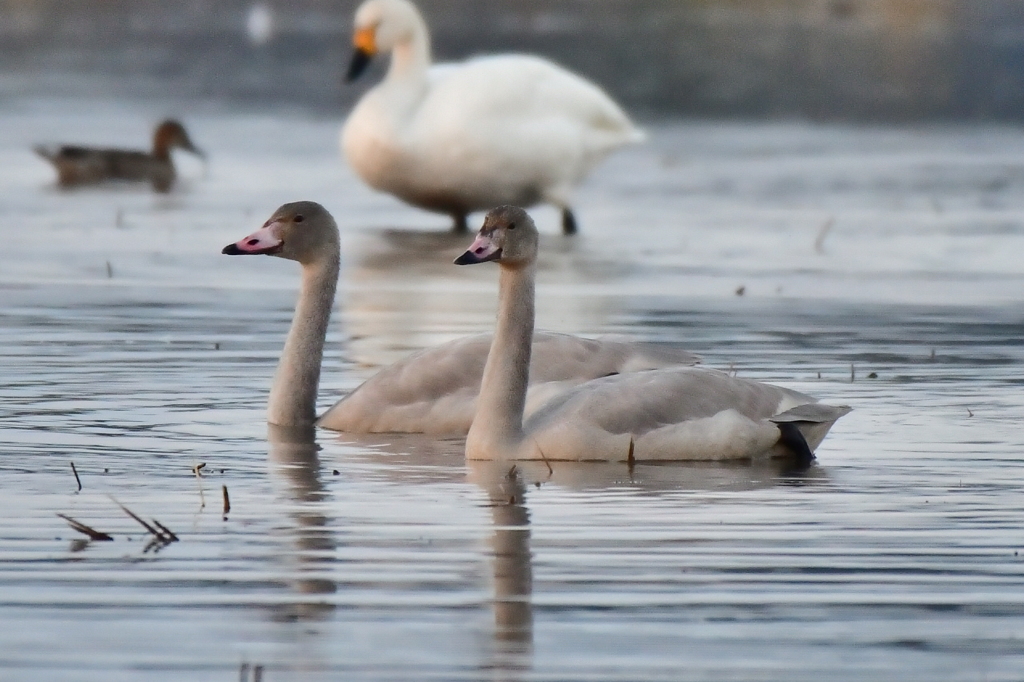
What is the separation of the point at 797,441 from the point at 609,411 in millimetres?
698

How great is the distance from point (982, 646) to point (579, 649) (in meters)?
0.94

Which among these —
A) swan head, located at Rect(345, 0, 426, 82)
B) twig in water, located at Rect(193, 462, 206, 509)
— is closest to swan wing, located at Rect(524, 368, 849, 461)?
twig in water, located at Rect(193, 462, 206, 509)

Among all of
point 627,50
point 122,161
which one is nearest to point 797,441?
point 122,161

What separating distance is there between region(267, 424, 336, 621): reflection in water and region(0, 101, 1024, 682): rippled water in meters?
0.02

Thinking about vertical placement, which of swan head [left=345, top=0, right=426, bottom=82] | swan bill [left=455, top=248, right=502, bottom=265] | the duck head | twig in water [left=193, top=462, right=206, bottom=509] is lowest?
twig in water [left=193, top=462, right=206, bottom=509]

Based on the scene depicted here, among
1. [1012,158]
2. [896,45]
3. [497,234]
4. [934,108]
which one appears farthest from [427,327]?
[896,45]

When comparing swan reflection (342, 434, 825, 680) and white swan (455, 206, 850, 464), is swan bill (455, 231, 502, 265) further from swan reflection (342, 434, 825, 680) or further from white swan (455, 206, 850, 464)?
swan reflection (342, 434, 825, 680)

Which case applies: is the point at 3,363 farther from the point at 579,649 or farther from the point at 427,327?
the point at 579,649

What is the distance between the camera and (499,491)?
8188 mm

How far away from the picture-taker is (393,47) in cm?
2144

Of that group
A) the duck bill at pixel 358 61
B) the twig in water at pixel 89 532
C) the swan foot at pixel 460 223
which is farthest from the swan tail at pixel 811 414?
the duck bill at pixel 358 61

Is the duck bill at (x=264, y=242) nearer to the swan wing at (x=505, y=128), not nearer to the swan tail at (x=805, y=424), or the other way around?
the swan tail at (x=805, y=424)

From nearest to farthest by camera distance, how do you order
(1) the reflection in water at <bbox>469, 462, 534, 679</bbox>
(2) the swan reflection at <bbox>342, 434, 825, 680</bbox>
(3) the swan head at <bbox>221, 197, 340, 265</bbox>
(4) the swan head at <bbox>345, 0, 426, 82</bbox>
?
(1) the reflection in water at <bbox>469, 462, 534, 679</bbox> < (2) the swan reflection at <bbox>342, 434, 825, 680</bbox> < (3) the swan head at <bbox>221, 197, 340, 265</bbox> < (4) the swan head at <bbox>345, 0, 426, 82</bbox>

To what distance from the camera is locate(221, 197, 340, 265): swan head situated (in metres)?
10.3
